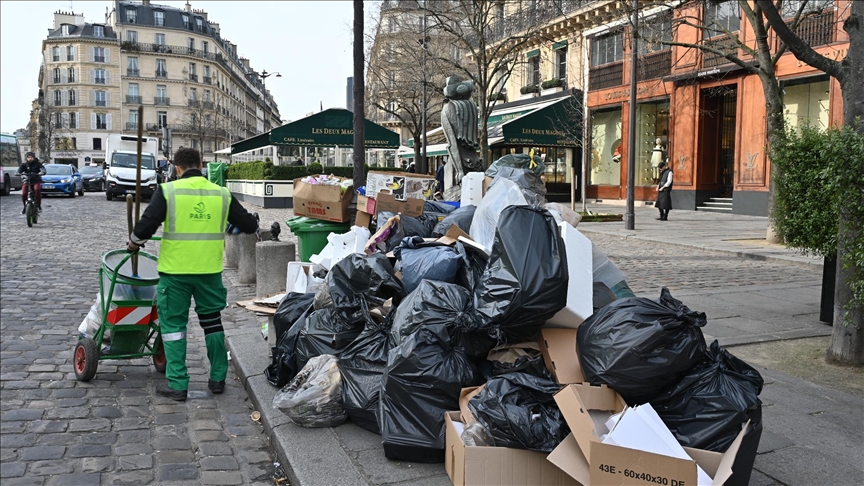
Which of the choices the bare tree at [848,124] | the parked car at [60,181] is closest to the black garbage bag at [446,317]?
the bare tree at [848,124]

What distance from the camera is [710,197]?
930 inches

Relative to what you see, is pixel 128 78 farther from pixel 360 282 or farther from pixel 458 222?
pixel 360 282

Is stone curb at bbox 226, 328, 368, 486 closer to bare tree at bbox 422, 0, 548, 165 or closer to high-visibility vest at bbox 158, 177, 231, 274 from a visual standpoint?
high-visibility vest at bbox 158, 177, 231, 274

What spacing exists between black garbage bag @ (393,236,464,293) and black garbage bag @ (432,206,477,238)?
817mm

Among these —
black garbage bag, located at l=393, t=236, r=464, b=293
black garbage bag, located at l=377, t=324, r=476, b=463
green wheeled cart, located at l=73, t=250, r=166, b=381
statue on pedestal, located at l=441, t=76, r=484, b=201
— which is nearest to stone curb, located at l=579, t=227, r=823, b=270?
statue on pedestal, located at l=441, t=76, r=484, b=201

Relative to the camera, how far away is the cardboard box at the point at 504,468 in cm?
295

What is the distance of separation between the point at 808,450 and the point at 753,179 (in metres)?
19.0

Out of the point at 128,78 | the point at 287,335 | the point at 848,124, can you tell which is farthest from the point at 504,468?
the point at 128,78

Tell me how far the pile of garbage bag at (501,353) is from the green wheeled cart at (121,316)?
1.18 meters

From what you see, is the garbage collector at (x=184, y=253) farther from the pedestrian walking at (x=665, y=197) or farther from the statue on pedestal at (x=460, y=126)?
the pedestrian walking at (x=665, y=197)

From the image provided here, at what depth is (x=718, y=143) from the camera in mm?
23766

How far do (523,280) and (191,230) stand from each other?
236 centimetres

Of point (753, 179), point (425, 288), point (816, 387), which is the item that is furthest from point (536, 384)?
point (753, 179)

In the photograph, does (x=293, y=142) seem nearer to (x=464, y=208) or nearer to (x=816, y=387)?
(x=464, y=208)
